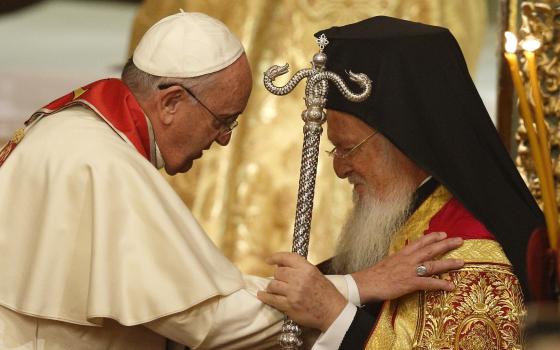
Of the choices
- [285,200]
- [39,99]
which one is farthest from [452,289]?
[39,99]

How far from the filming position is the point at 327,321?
13.0 ft

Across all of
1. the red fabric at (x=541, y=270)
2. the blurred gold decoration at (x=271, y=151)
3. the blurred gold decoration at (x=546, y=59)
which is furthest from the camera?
the blurred gold decoration at (x=271, y=151)

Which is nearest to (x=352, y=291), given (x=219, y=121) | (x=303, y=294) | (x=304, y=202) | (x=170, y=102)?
(x=303, y=294)

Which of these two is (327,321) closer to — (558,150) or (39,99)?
(558,150)

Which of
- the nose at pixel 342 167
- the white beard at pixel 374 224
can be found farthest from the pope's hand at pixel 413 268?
the nose at pixel 342 167

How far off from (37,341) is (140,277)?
0.40 metres

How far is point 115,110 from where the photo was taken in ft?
13.4

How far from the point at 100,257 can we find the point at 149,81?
622 mm

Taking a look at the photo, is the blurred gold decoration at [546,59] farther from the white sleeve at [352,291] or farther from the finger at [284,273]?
the finger at [284,273]

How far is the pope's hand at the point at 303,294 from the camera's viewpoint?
12.8 feet

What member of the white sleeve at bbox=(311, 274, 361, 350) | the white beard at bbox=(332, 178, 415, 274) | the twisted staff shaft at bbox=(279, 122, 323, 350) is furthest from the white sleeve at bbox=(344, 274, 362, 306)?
the white beard at bbox=(332, 178, 415, 274)

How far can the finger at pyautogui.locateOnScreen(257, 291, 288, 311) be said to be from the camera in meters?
3.94

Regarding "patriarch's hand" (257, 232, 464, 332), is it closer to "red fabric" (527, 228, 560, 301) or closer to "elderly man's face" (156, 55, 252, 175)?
"red fabric" (527, 228, 560, 301)

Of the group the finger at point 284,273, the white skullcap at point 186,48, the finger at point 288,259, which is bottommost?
the finger at point 284,273
